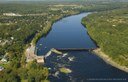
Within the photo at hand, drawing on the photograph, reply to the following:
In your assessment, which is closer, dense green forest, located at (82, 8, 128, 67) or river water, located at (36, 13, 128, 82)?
river water, located at (36, 13, 128, 82)

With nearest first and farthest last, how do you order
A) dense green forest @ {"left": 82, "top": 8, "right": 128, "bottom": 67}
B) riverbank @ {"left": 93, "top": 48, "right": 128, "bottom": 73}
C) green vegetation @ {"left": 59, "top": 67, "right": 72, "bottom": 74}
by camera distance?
green vegetation @ {"left": 59, "top": 67, "right": 72, "bottom": 74} < riverbank @ {"left": 93, "top": 48, "right": 128, "bottom": 73} < dense green forest @ {"left": 82, "top": 8, "right": 128, "bottom": 67}

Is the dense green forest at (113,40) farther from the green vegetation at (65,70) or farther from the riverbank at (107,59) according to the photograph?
the green vegetation at (65,70)

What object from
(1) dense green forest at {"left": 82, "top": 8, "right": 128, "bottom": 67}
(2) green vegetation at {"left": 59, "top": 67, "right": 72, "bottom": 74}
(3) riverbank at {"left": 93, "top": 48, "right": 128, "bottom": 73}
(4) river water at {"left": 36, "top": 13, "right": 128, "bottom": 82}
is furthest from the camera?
(1) dense green forest at {"left": 82, "top": 8, "right": 128, "bottom": 67}

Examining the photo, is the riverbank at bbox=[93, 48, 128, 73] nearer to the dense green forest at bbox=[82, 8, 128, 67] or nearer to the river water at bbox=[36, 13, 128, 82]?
the dense green forest at bbox=[82, 8, 128, 67]

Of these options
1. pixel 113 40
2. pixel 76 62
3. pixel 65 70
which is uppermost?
pixel 65 70

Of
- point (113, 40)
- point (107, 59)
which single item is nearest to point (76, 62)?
point (107, 59)

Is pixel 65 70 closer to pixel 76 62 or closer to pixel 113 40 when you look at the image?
pixel 76 62

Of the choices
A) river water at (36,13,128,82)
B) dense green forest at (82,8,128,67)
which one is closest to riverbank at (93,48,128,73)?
dense green forest at (82,8,128,67)

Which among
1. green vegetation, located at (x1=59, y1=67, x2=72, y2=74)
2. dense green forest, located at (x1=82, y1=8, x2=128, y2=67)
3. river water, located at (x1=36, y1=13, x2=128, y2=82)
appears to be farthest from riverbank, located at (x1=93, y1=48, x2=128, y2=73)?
green vegetation, located at (x1=59, y1=67, x2=72, y2=74)

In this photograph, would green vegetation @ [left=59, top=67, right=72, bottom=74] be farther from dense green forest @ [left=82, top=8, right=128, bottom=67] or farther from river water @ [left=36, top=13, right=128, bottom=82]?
dense green forest @ [left=82, top=8, right=128, bottom=67]

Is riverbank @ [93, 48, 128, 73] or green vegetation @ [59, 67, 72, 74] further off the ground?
green vegetation @ [59, 67, 72, 74]
